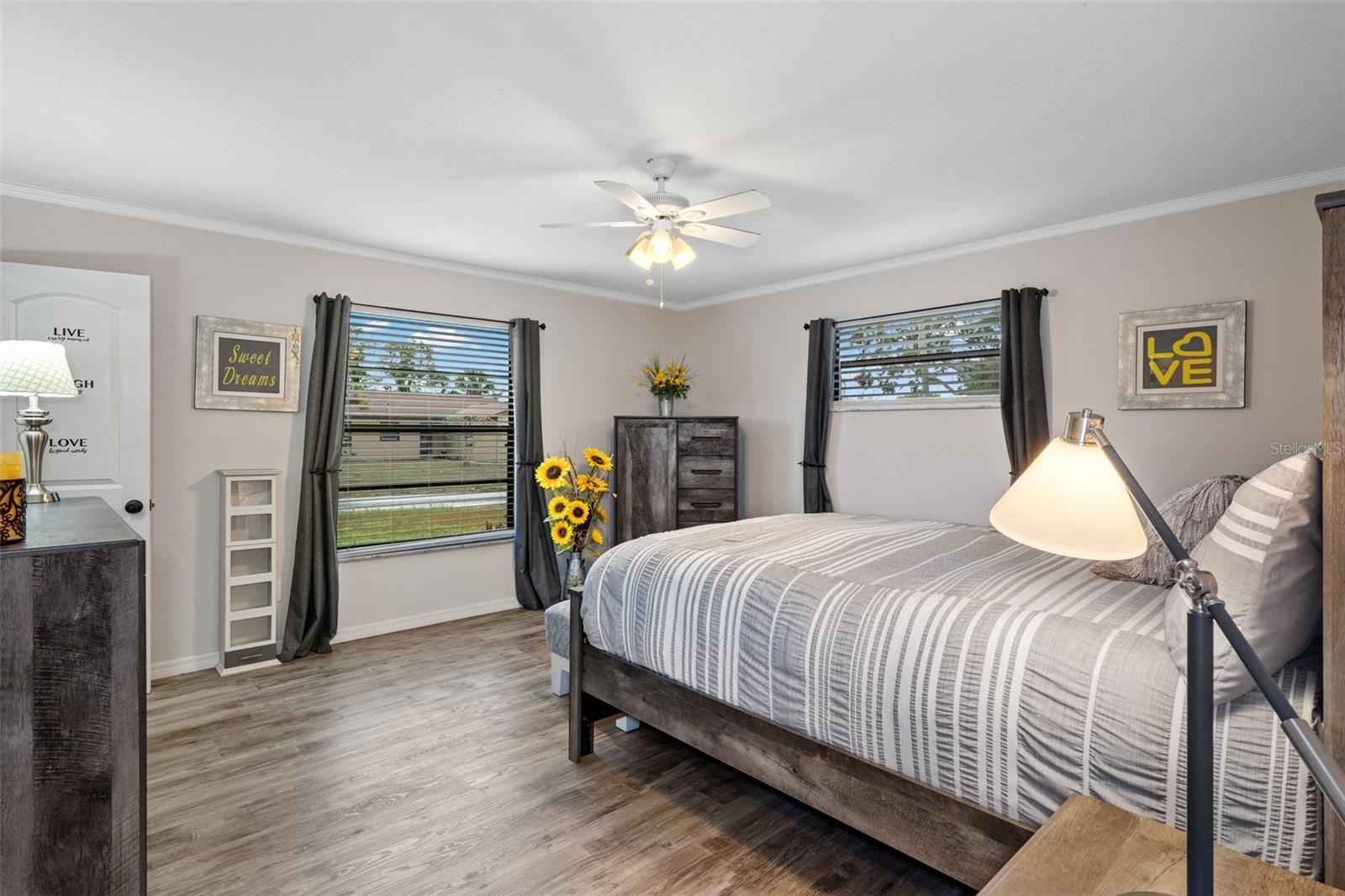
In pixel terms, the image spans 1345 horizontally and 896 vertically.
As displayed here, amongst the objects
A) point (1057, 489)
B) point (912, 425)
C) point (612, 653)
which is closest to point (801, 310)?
point (912, 425)

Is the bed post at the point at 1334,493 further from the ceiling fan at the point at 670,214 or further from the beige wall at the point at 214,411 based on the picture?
the beige wall at the point at 214,411

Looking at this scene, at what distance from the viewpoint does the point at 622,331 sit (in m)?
5.56

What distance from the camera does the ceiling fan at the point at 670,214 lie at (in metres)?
2.60

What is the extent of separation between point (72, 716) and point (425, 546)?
3402 mm

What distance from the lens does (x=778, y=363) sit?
5.15 m

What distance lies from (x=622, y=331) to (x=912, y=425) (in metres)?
2.45

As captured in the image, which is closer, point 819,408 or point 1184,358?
point 1184,358

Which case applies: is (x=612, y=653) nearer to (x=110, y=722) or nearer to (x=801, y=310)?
(x=110, y=722)

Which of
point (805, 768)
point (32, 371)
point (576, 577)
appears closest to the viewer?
point (805, 768)

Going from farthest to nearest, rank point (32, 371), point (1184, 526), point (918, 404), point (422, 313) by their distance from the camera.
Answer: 1. point (422, 313)
2. point (918, 404)
3. point (32, 371)
4. point (1184, 526)

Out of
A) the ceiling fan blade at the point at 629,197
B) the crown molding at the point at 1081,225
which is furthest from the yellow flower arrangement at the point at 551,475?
the crown molding at the point at 1081,225

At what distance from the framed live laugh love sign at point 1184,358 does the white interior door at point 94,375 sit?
5.00 meters

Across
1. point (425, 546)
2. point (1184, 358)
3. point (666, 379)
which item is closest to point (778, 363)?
point (666, 379)

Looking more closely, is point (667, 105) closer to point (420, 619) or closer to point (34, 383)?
point (34, 383)
